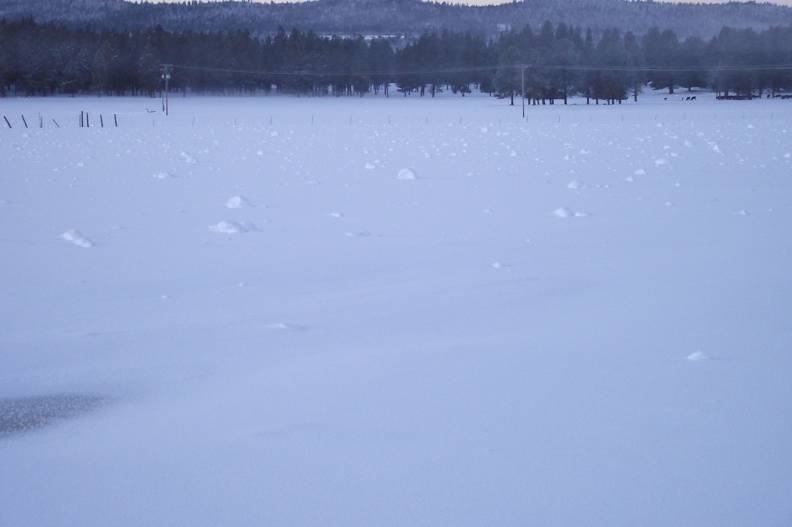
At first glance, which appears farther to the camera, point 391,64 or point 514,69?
point 391,64

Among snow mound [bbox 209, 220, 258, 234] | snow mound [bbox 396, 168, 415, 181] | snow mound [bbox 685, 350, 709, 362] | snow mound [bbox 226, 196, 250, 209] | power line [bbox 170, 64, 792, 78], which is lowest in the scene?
snow mound [bbox 685, 350, 709, 362]

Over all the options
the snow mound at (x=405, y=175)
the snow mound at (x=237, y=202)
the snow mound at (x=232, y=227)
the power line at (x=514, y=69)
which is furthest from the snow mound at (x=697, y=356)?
the power line at (x=514, y=69)

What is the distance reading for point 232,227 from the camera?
8.41m

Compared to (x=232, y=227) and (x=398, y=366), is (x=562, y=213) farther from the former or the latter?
(x=398, y=366)

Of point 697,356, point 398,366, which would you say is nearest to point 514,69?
point 697,356

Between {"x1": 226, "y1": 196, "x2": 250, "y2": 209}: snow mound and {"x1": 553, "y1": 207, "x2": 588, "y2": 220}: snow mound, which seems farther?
{"x1": 226, "y1": 196, "x2": 250, "y2": 209}: snow mound

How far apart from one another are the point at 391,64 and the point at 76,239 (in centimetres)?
14684

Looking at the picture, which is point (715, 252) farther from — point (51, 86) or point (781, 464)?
point (51, 86)

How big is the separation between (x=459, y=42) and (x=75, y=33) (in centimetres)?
6787

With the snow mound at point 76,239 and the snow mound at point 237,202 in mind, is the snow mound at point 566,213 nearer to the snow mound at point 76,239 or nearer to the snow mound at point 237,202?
the snow mound at point 237,202

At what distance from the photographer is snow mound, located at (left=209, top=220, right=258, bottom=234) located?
27.4 ft

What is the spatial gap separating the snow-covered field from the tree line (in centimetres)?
9084

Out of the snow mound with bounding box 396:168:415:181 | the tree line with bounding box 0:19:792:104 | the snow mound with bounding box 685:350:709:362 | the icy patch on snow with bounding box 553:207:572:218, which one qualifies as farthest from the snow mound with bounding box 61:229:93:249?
the tree line with bounding box 0:19:792:104

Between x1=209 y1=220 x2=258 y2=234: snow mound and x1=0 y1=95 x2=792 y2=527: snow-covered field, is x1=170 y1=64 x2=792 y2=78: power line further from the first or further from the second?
x1=0 y1=95 x2=792 y2=527: snow-covered field
